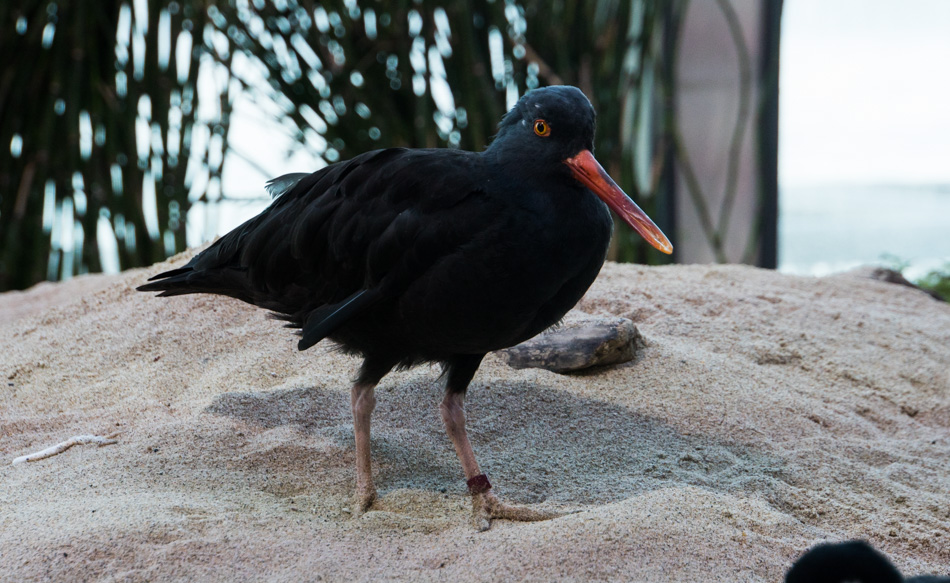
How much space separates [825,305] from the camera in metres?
3.82

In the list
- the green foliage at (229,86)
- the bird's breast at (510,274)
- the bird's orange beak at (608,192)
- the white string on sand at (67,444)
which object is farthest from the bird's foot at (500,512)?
the green foliage at (229,86)

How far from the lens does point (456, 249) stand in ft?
6.48

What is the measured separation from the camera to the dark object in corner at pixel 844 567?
125 cm

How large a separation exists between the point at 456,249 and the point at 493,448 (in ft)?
2.58

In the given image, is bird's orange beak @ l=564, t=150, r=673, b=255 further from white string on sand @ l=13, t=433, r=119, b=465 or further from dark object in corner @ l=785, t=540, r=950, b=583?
white string on sand @ l=13, t=433, r=119, b=465

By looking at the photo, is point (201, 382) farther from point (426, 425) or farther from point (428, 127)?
point (428, 127)

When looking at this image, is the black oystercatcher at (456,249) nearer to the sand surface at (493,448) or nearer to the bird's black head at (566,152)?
the bird's black head at (566,152)

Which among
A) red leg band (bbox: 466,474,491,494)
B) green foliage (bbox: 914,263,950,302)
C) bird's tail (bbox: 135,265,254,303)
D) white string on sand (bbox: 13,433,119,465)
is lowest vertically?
green foliage (bbox: 914,263,950,302)

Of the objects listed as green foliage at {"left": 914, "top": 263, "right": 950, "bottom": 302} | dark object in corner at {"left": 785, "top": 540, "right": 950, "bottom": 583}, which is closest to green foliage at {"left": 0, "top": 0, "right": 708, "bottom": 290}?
green foliage at {"left": 914, "top": 263, "right": 950, "bottom": 302}

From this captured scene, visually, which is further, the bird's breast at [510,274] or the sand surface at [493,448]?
the bird's breast at [510,274]

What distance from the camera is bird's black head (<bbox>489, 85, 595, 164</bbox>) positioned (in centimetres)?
199

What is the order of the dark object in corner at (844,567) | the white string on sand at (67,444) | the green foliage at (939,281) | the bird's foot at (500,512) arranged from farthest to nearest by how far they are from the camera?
the green foliage at (939,281)
the white string on sand at (67,444)
the bird's foot at (500,512)
the dark object in corner at (844,567)

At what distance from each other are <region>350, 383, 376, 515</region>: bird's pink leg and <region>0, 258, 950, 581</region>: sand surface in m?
0.05

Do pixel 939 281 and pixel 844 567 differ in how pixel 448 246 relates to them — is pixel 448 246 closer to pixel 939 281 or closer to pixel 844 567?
pixel 844 567
